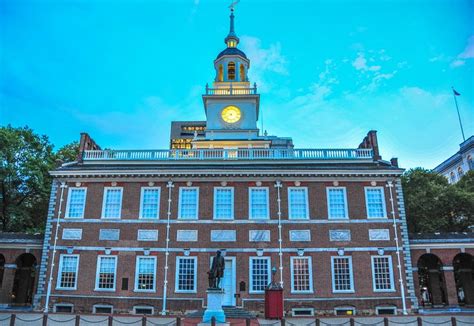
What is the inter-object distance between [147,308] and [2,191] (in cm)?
1940

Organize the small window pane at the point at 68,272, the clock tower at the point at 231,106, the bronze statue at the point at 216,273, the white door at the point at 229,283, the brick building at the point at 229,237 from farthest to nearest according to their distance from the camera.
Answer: the clock tower at the point at 231,106
the small window pane at the point at 68,272
the brick building at the point at 229,237
the white door at the point at 229,283
the bronze statue at the point at 216,273

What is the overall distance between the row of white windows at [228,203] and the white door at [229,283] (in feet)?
9.81

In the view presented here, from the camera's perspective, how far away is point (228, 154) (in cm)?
3084

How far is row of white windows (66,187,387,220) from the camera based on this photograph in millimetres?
26984

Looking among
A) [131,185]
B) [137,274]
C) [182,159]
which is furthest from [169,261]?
[182,159]

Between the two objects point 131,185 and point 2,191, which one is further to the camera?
point 2,191

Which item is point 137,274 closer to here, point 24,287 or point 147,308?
point 147,308

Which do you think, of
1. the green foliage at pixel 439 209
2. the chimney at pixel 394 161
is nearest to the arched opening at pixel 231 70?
the chimney at pixel 394 161

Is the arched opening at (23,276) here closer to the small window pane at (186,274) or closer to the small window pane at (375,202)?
the small window pane at (186,274)

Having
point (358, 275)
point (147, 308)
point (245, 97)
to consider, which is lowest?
point (147, 308)

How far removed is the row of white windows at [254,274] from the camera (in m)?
25.5

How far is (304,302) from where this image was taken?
25.0m

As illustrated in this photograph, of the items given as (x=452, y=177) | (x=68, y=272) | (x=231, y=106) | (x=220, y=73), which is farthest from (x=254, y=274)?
(x=452, y=177)

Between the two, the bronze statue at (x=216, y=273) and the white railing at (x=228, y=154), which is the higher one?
the white railing at (x=228, y=154)
